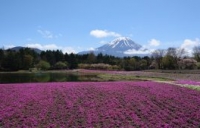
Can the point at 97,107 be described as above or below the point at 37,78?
below

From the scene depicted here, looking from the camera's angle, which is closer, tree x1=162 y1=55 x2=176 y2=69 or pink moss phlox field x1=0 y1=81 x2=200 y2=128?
pink moss phlox field x1=0 y1=81 x2=200 y2=128

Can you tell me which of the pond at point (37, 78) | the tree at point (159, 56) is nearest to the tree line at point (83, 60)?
the tree at point (159, 56)

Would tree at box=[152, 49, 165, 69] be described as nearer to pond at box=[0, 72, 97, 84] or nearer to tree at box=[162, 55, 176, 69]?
tree at box=[162, 55, 176, 69]

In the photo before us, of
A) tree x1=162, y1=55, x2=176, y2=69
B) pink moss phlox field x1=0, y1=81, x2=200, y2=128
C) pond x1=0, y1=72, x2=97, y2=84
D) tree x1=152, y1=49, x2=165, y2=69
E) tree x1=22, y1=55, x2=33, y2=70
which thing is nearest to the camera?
pink moss phlox field x1=0, y1=81, x2=200, y2=128

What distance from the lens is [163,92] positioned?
23.1m

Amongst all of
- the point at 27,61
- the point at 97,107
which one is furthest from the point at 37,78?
the point at 27,61

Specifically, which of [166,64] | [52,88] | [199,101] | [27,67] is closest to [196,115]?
[199,101]

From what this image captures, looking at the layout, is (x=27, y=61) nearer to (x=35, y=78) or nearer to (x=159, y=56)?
(x=35, y=78)

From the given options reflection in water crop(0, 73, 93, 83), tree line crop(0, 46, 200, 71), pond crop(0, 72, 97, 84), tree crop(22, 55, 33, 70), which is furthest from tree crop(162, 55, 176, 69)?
tree crop(22, 55, 33, 70)

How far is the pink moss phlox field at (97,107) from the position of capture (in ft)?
51.8

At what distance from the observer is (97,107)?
1831 centimetres

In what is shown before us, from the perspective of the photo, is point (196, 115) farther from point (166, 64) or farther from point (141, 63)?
point (141, 63)

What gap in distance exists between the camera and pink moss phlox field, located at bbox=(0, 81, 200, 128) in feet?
51.8

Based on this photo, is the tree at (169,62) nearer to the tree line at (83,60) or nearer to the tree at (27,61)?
the tree line at (83,60)
